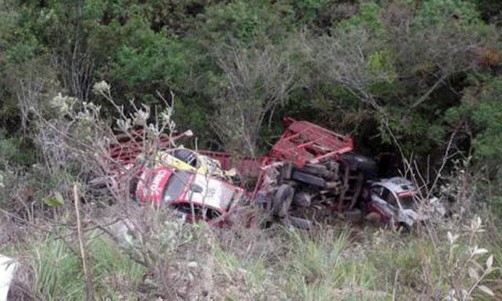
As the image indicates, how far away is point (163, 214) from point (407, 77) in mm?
10079

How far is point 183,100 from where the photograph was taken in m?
15.1

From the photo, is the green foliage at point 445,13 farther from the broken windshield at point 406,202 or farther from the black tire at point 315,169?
the black tire at point 315,169

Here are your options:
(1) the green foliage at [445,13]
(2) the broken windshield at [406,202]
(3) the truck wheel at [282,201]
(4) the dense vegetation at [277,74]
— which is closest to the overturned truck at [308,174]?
(3) the truck wheel at [282,201]

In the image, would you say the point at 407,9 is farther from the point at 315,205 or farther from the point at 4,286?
the point at 4,286

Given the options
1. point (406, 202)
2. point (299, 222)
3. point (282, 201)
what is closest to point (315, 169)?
point (282, 201)

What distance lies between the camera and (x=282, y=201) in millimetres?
11820

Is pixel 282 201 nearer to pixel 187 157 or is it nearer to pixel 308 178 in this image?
pixel 308 178

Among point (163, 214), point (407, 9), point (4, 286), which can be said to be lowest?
point (407, 9)

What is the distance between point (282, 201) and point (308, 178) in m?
0.73

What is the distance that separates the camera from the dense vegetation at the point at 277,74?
42.0ft

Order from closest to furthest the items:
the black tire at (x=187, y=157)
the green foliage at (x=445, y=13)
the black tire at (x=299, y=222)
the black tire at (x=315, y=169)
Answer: the black tire at (x=187, y=157) → the black tire at (x=299, y=222) → the black tire at (x=315, y=169) → the green foliage at (x=445, y=13)

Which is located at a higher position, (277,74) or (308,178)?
(277,74)

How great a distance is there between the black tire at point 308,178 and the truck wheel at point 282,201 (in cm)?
37

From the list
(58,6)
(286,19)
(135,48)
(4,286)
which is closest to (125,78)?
(135,48)
